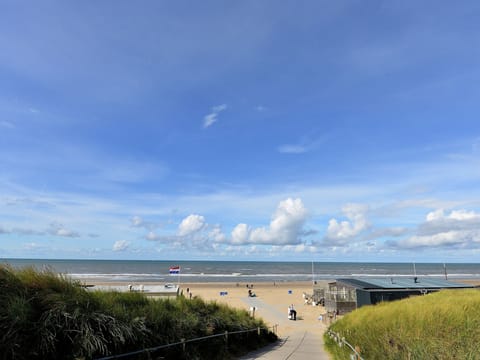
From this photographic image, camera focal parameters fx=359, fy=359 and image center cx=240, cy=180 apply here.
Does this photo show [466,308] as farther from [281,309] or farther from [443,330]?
[281,309]

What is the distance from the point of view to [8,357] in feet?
15.3

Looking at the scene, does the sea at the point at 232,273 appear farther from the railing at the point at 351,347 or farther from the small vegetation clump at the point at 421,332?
the small vegetation clump at the point at 421,332

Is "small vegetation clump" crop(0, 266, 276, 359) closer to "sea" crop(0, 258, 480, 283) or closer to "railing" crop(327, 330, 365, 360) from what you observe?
"railing" crop(327, 330, 365, 360)

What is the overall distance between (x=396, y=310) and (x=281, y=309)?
22.6 metres

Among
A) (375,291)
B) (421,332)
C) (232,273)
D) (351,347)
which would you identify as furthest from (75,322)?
(232,273)

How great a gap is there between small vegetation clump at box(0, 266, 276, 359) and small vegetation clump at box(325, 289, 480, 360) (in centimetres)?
414

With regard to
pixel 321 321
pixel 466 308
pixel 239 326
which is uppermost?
pixel 466 308

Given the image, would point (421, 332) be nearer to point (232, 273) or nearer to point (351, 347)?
point (351, 347)

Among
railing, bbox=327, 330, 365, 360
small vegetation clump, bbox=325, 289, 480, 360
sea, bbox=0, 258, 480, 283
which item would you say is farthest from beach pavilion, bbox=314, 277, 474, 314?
sea, bbox=0, 258, 480, 283

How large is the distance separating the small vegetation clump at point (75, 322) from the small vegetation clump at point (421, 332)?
4143 millimetres

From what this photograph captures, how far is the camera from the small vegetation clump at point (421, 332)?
21.7ft

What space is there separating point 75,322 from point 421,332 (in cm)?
795

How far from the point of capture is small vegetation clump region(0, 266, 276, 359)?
4.98 meters

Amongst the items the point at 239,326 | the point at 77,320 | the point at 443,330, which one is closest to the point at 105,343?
the point at 77,320
